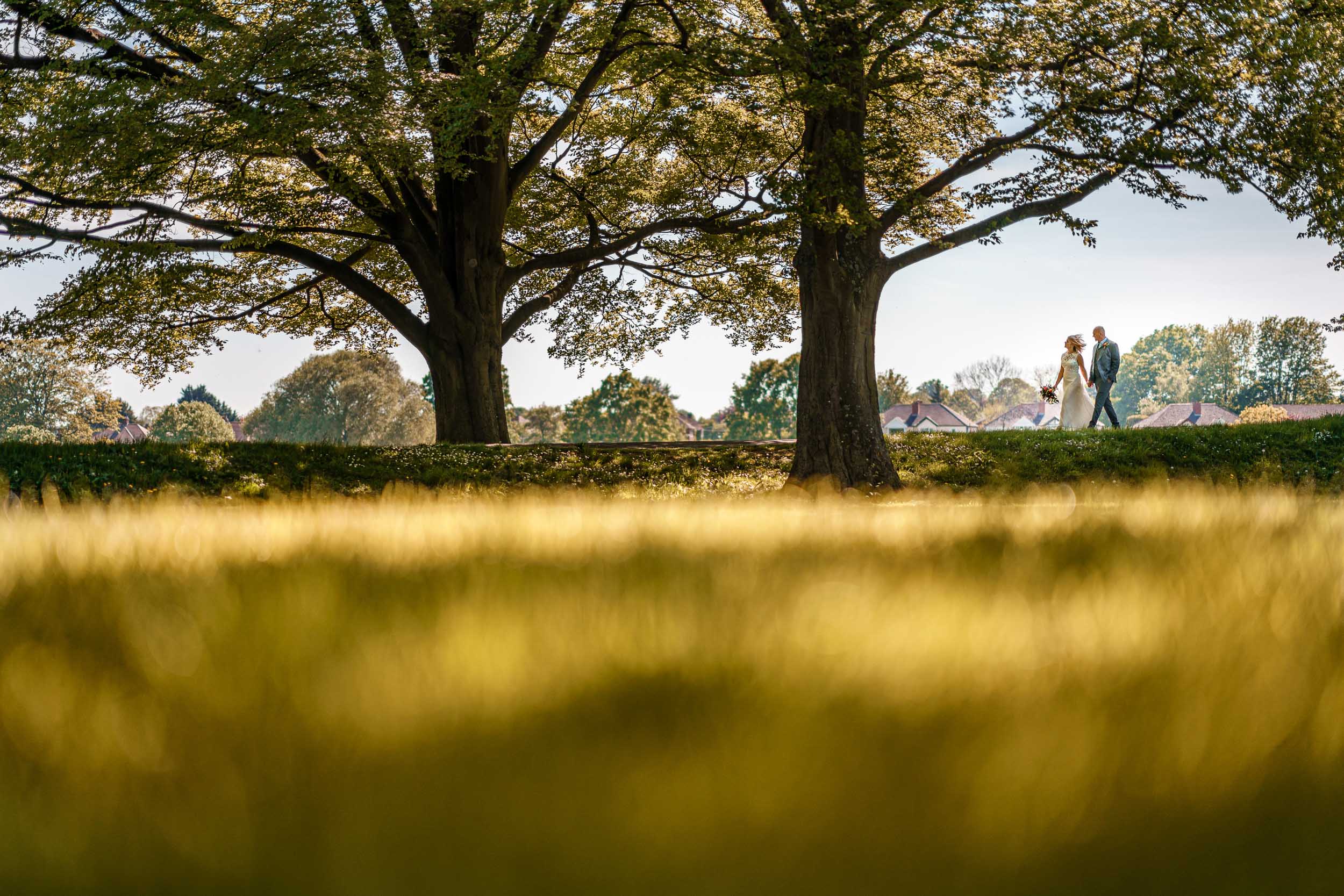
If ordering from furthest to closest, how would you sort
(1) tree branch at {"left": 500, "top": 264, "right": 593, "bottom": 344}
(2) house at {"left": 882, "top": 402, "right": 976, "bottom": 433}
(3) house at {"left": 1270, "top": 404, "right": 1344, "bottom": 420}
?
(2) house at {"left": 882, "top": 402, "right": 976, "bottom": 433}
(3) house at {"left": 1270, "top": 404, "right": 1344, "bottom": 420}
(1) tree branch at {"left": 500, "top": 264, "right": 593, "bottom": 344}

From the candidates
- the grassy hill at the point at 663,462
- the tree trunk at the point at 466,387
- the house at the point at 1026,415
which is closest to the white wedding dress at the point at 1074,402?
the grassy hill at the point at 663,462

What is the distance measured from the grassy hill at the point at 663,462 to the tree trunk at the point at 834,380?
115 cm

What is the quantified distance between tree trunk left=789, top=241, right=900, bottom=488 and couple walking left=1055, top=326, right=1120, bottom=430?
7672 millimetres

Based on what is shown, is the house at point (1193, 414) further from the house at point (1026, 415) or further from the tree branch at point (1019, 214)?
the tree branch at point (1019, 214)

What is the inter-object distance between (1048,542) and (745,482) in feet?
48.4

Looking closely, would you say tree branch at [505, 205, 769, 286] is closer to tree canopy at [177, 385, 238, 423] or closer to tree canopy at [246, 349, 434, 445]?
tree canopy at [246, 349, 434, 445]

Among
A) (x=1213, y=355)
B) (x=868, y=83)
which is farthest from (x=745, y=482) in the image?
(x=1213, y=355)

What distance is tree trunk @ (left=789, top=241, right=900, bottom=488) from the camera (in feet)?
52.4

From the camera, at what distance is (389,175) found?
19.5m

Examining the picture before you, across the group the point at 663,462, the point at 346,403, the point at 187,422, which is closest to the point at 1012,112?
the point at 663,462

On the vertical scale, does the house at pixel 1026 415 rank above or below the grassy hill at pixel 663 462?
above

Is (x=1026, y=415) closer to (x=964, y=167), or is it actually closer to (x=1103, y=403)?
(x=1103, y=403)

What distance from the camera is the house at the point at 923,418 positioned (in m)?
96.0

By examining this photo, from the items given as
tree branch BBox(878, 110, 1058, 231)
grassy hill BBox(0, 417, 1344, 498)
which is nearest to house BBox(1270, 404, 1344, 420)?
grassy hill BBox(0, 417, 1344, 498)
